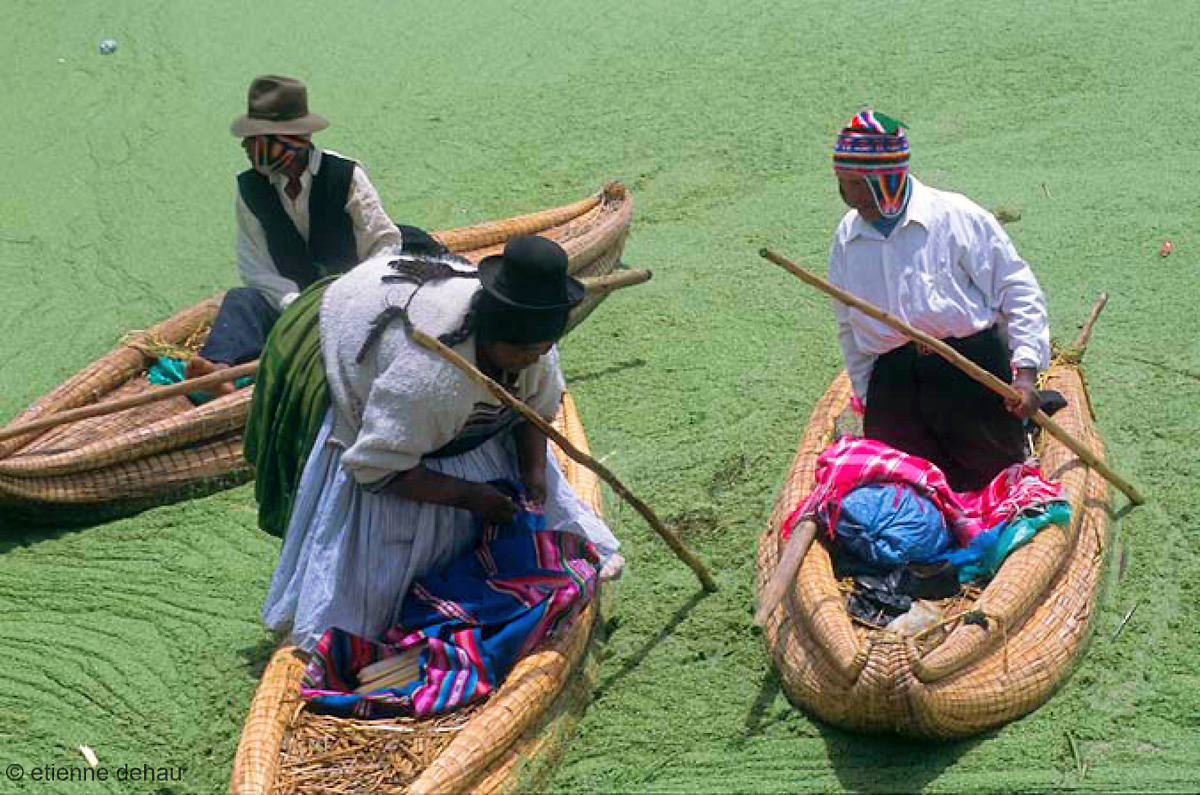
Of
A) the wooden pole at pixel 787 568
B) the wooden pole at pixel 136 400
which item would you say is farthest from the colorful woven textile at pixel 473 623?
the wooden pole at pixel 136 400

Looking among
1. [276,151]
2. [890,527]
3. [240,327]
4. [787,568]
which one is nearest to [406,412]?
[787,568]

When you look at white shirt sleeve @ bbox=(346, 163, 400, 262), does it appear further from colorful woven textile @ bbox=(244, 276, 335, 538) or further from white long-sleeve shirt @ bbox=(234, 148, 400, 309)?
colorful woven textile @ bbox=(244, 276, 335, 538)

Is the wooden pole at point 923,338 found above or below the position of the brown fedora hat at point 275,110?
below

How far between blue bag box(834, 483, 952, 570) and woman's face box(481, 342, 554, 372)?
127cm

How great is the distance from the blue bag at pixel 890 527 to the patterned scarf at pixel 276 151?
2711 millimetres

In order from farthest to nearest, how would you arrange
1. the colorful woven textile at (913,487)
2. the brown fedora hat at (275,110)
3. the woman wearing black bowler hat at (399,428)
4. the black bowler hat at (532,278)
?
the brown fedora hat at (275,110)
the colorful woven textile at (913,487)
the woman wearing black bowler hat at (399,428)
the black bowler hat at (532,278)

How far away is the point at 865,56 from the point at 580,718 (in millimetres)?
6290

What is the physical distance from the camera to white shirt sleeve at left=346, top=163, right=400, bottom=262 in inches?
266

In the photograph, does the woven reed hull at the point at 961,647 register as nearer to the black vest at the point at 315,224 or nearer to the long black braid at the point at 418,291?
the long black braid at the point at 418,291

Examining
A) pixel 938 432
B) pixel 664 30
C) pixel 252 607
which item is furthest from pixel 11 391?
pixel 664 30

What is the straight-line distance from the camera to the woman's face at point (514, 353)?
→ 182 inches

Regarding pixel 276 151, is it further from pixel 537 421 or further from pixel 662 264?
pixel 662 264

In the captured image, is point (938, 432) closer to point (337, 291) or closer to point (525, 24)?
point (337, 291)

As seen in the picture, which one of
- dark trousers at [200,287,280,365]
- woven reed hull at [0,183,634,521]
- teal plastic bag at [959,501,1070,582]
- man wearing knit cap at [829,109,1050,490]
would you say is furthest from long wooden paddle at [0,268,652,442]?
teal plastic bag at [959,501,1070,582]
